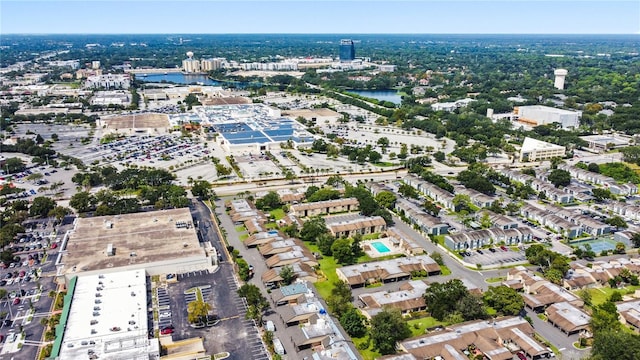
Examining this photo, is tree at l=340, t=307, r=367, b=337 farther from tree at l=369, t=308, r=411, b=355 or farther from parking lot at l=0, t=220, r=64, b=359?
parking lot at l=0, t=220, r=64, b=359

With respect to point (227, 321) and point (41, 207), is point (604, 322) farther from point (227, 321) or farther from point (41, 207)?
point (41, 207)

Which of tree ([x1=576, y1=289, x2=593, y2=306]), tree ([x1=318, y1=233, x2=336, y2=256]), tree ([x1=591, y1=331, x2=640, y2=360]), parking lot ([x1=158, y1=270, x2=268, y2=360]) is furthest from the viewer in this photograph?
tree ([x1=318, y1=233, x2=336, y2=256])

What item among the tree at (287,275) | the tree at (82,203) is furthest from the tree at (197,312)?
the tree at (82,203)

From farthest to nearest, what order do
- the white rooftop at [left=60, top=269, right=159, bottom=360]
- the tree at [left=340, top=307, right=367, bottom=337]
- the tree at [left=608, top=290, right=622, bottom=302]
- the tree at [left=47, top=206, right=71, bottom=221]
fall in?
1. the tree at [left=47, top=206, right=71, bottom=221]
2. the tree at [left=608, top=290, right=622, bottom=302]
3. the tree at [left=340, top=307, right=367, bottom=337]
4. the white rooftop at [left=60, top=269, right=159, bottom=360]

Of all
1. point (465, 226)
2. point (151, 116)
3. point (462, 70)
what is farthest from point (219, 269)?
point (462, 70)

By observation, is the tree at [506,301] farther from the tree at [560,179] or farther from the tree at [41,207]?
the tree at [41,207]

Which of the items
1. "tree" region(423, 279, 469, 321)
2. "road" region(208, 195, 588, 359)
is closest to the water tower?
"road" region(208, 195, 588, 359)

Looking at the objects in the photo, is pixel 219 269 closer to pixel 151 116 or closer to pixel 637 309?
pixel 637 309
